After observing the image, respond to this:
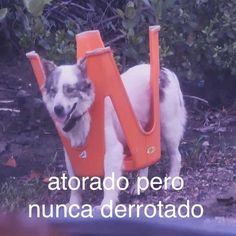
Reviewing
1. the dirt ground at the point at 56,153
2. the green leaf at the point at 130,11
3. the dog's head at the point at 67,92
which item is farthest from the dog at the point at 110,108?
the green leaf at the point at 130,11

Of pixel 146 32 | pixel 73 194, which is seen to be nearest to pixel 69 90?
Result: pixel 73 194

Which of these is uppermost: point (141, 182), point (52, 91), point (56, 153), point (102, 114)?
point (52, 91)

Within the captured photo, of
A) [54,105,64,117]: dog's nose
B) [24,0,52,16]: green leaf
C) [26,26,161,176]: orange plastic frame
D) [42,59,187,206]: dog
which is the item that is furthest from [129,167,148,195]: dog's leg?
[24,0,52,16]: green leaf

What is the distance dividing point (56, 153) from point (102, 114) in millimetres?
814

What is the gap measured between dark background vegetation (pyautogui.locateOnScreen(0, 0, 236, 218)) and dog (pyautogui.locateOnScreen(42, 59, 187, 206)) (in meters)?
0.17

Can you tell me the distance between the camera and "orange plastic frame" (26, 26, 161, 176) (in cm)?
308

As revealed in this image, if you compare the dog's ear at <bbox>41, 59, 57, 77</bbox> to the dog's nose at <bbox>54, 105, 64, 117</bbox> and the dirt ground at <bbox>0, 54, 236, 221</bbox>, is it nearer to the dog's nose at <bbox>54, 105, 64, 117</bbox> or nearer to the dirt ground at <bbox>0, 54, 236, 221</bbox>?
the dog's nose at <bbox>54, 105, 64, 117</bbox>

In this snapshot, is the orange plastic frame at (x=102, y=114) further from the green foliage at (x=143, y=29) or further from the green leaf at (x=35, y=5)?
the green foliage at (x=143, y=29)

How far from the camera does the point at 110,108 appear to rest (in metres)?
3.17

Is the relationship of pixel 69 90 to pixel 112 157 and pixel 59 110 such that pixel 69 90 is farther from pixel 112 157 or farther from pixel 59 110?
pixel 112 157

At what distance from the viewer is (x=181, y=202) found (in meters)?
3.37

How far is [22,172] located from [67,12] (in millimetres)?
1171

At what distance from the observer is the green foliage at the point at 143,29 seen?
397 centimetres

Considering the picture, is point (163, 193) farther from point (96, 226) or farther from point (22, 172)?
point (96, 226)
